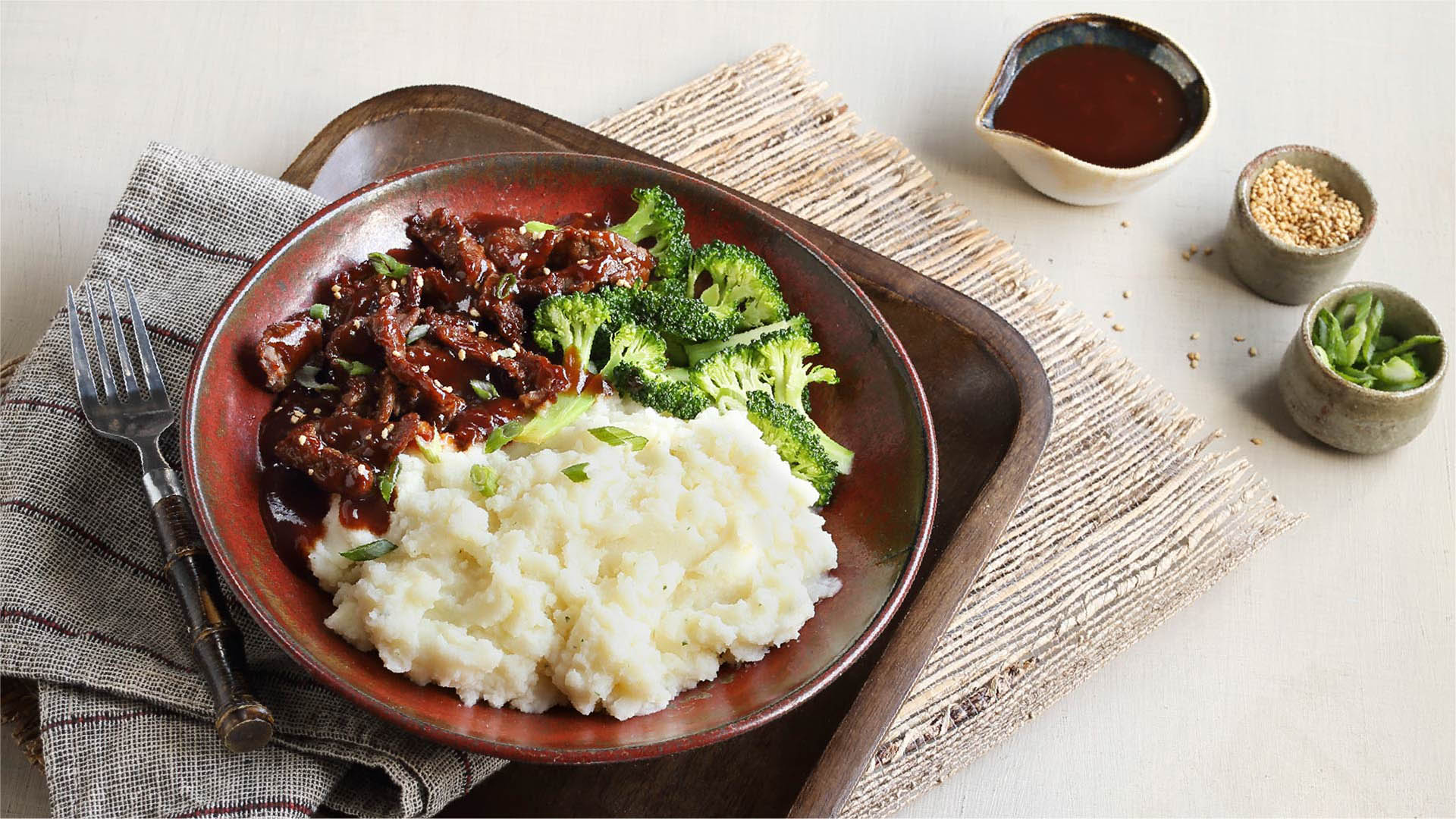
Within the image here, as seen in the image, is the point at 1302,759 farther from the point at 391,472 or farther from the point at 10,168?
the point at 10,168

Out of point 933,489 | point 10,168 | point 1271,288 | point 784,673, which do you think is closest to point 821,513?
point 933,489

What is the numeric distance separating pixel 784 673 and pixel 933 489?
2.80 ft

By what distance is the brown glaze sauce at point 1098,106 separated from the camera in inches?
256

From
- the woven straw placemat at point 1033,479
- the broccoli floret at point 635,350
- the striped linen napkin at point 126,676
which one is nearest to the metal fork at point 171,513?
the striped linen napkin at point 126,676

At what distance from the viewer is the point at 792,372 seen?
458 centimetres

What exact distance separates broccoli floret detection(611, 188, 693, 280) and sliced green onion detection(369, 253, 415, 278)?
0.83 m

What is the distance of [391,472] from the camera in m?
3.99

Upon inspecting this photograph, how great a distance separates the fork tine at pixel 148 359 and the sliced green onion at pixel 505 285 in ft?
4.29

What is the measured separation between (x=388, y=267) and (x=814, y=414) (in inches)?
66.3

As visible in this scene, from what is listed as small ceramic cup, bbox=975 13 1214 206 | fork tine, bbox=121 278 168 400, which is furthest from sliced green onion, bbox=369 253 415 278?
small ceramic cup, bbox=975 13 1214 206

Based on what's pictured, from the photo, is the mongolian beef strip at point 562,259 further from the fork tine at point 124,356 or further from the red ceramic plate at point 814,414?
the fork tine at point 124,356

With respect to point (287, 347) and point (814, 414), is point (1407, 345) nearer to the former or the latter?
point (814, 414)

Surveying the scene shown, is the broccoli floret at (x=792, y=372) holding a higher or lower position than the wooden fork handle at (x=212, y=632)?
higher

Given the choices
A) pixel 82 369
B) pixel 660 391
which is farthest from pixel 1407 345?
pixel 82 369
